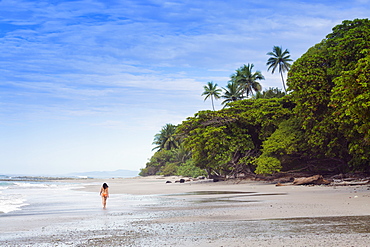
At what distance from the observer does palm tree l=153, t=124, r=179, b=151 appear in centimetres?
9906

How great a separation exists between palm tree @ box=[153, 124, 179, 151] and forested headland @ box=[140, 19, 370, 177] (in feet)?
174

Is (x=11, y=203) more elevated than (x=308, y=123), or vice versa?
(x=308, y=123)

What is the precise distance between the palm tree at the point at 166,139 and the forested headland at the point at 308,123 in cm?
5297

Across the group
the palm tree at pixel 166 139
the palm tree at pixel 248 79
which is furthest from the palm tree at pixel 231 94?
the palm tree at pixel 166 139

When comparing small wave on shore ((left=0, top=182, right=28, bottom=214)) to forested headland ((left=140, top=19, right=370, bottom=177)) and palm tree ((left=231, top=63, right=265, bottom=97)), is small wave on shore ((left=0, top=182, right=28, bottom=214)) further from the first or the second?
palm tree ((left=231, top=63, right=265, bottom=97))

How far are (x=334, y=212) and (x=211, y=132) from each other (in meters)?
26.0

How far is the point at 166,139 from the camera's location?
10231cm

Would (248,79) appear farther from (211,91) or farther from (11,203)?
(11,203)

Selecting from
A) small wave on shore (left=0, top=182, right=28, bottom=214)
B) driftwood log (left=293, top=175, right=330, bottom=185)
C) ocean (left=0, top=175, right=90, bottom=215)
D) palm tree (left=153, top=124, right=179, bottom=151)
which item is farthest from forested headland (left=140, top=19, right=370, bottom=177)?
palm tree (left=153, top=124, right=179, bottom=151)

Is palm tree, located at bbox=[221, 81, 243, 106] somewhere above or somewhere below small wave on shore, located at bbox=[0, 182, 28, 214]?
above

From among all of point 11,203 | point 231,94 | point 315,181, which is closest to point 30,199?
point 11,203

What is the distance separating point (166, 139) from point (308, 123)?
74.5m

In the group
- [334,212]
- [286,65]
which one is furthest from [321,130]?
[286,65]

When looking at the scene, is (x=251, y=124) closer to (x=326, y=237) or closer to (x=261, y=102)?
(x=261, y=102)
